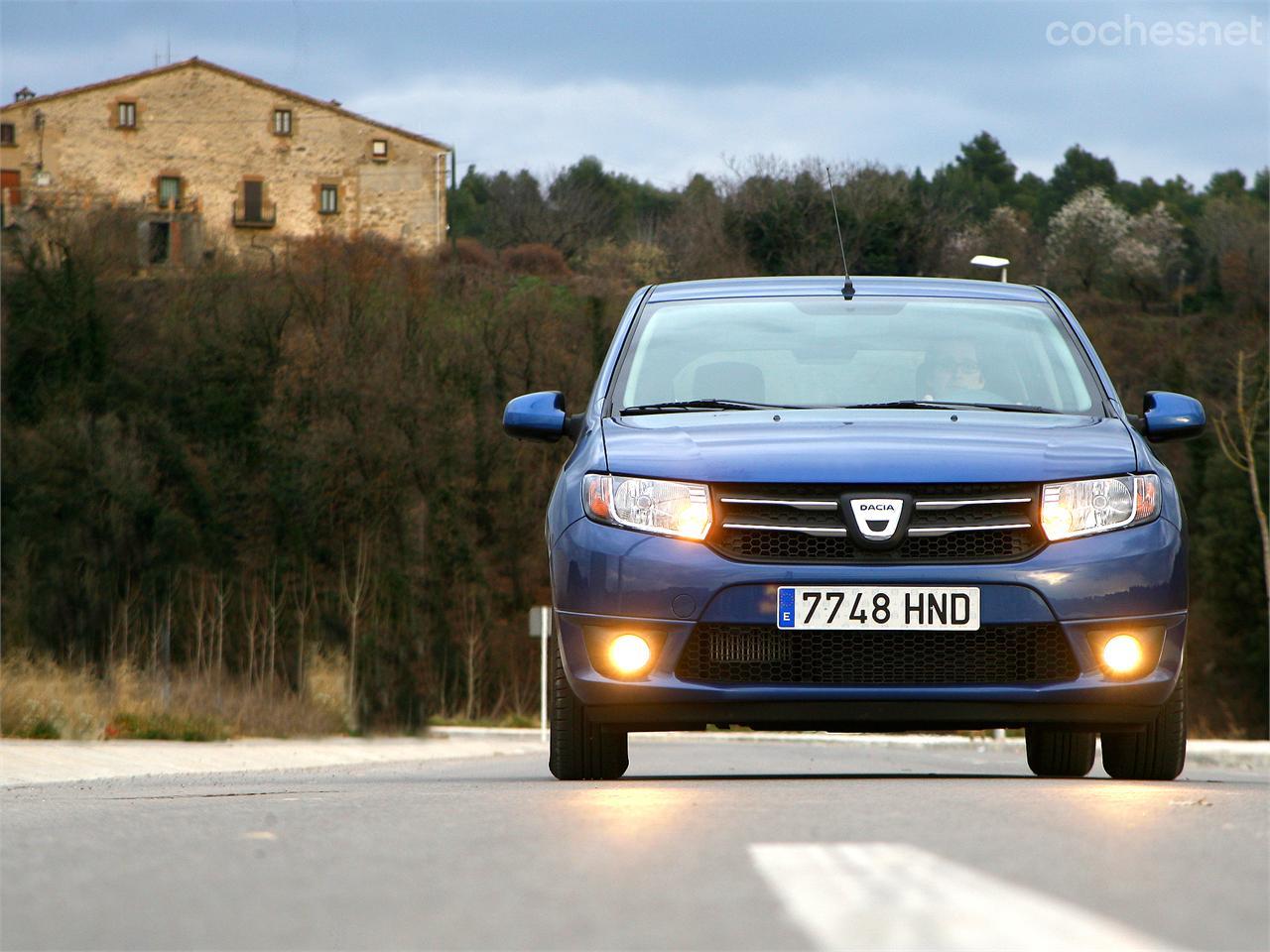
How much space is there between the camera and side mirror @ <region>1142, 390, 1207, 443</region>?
333 inches

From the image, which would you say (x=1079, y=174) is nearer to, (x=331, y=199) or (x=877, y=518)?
(x=331, y=199)

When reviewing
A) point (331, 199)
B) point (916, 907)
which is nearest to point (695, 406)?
point (916, 907)

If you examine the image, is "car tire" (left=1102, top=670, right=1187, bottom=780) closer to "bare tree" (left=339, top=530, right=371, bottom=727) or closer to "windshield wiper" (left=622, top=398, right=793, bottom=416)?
"windshield wiper" (left=622, top=398, right=793, bottom=416)

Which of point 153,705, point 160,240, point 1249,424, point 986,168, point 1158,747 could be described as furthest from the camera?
point 986,168

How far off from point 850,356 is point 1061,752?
2.19 metres

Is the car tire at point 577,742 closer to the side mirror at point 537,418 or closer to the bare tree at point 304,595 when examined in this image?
the side mirror at point 537,418

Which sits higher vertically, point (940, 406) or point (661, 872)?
point (940, 406)

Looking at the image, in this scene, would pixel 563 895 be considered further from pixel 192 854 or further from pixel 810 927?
pixel 192 854

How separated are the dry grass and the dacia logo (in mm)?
14702

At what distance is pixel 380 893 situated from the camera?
4379 millimetres

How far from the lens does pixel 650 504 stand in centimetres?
762

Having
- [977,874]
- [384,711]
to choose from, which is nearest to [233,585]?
[384,711]

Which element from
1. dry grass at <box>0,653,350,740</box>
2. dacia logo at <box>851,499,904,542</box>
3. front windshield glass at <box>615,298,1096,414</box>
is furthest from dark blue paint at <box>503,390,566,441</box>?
dry grass at <box>0,653,350,740</box>

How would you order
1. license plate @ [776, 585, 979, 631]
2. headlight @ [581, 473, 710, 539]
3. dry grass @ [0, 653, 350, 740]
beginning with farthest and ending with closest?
dry grass @ [0, 653, 350, 740] < headlight @ [581, 473, 710, 539] < license plate @ [776, 585, 979, 631]
